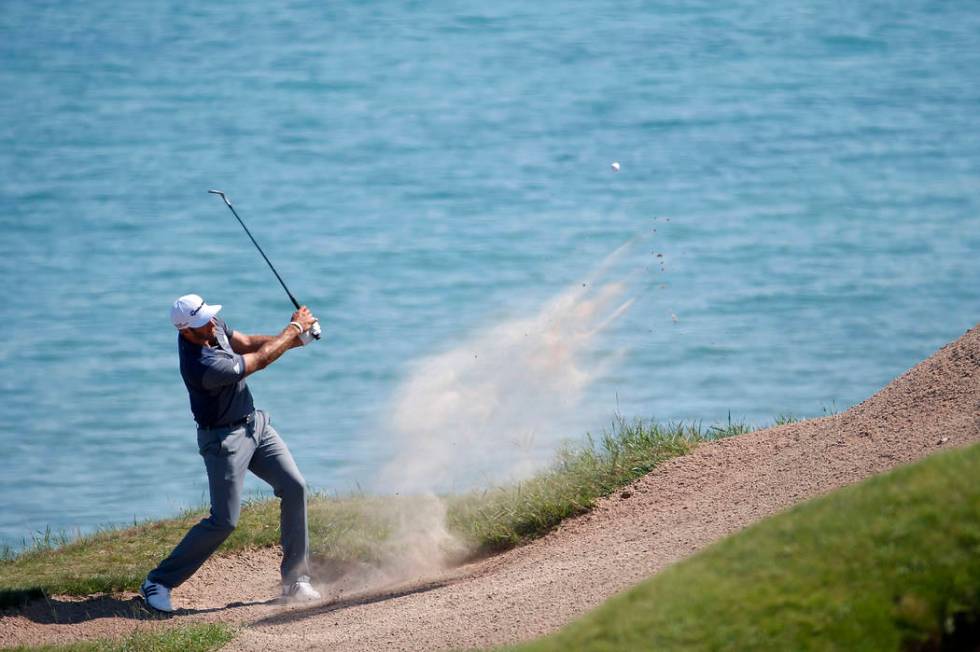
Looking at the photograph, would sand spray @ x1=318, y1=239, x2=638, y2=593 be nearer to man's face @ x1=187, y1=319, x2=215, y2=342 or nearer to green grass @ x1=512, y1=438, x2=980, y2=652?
man's face @ x1=187, y1=319, x2=215, y2=342

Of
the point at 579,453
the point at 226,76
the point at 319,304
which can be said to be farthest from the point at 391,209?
the point at 579,453

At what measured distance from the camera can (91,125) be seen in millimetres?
30406

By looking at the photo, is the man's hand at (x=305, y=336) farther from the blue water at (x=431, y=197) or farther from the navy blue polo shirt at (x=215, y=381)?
the blue water at (x=431, y=197)

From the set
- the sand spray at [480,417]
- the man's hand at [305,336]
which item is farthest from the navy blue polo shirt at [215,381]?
the sand spray at [480,417]

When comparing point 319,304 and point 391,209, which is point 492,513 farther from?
point 391,209

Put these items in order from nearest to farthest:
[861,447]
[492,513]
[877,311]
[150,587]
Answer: [861,447]
[150,587]
[492,513]
[877,311]

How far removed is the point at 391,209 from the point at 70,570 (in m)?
17.7

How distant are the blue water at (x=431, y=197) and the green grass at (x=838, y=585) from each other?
21.3ft

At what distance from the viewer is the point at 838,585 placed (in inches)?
202

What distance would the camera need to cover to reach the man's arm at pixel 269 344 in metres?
8.34

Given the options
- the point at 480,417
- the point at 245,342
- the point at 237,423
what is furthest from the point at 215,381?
the point at 480,417

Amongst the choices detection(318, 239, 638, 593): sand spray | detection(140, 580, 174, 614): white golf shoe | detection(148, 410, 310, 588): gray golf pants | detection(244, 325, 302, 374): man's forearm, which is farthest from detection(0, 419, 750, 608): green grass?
detection(244, 325, 302, 374): man's forearm

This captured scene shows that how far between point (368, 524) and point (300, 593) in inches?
47.8

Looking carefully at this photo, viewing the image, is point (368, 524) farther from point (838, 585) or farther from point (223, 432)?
point (838, 585)
